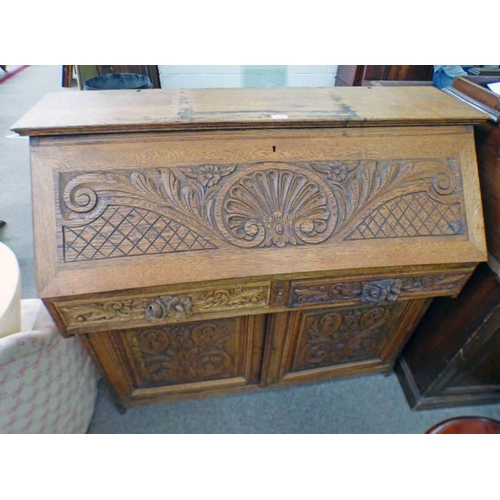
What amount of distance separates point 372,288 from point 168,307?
1.77 feet

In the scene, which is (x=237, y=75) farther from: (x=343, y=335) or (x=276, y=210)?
(x=343, y=335)

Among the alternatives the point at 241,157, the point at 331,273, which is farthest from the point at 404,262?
the point at 241,157

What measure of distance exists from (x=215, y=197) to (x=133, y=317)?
36 centimetres

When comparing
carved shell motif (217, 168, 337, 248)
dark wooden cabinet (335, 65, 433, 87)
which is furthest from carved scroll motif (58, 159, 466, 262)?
dark wooden cabinet (335, 65, 433, 87)

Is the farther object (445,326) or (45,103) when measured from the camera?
(445,326)

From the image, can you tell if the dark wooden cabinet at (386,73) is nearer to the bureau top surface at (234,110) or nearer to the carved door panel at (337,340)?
the bureau top surface at (234,110)

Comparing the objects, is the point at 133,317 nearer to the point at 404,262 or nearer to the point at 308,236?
the point at 308,236

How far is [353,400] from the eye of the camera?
1289mm

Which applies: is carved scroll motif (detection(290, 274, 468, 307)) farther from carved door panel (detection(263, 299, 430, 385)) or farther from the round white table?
the round white table

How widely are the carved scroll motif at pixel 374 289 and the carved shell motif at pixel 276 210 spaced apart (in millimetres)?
142

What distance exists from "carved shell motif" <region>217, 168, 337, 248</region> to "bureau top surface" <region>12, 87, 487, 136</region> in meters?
0.15

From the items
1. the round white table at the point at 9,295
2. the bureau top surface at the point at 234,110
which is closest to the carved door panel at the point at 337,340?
the bureau top surface at the point at 234,110

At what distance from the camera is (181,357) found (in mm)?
1055

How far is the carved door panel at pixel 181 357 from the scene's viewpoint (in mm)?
943
